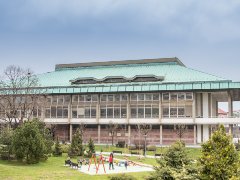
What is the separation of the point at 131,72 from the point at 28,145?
41.0 meters

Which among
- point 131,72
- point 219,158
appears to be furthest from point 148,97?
point 219,158

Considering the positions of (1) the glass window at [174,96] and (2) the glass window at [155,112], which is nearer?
(1) the glass window at [174,96]

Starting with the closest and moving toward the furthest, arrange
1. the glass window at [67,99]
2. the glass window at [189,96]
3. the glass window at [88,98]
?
the glass window at [189,96], the glass window at [88,98], the glass window at [67,99]

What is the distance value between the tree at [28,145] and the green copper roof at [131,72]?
3249cm

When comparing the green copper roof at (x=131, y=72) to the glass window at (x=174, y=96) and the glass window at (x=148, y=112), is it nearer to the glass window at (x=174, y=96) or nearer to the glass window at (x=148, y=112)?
the glass window at (x=174, y=96)

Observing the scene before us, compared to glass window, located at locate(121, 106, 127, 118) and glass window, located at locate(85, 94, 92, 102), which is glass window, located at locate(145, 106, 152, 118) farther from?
glass window, located at locate(85, 94, 92, 102)

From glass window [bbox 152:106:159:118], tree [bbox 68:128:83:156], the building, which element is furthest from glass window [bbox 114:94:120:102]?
tree [bbox 68:128:83:156]

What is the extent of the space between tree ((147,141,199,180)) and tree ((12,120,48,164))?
68.8 feet

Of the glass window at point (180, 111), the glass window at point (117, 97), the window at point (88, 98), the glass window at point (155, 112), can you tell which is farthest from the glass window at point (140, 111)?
the window at point (88, 98)

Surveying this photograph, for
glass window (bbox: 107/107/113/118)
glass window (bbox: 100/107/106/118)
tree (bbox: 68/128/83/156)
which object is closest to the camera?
tree (bbox: 68/128/83/156)

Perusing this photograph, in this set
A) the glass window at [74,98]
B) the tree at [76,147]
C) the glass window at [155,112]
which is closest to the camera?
the tree at [76,147]

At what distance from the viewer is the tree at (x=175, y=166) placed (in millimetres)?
19625

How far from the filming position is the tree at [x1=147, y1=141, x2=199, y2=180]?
19625mm

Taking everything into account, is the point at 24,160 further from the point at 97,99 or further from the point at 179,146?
the point at 97,99
